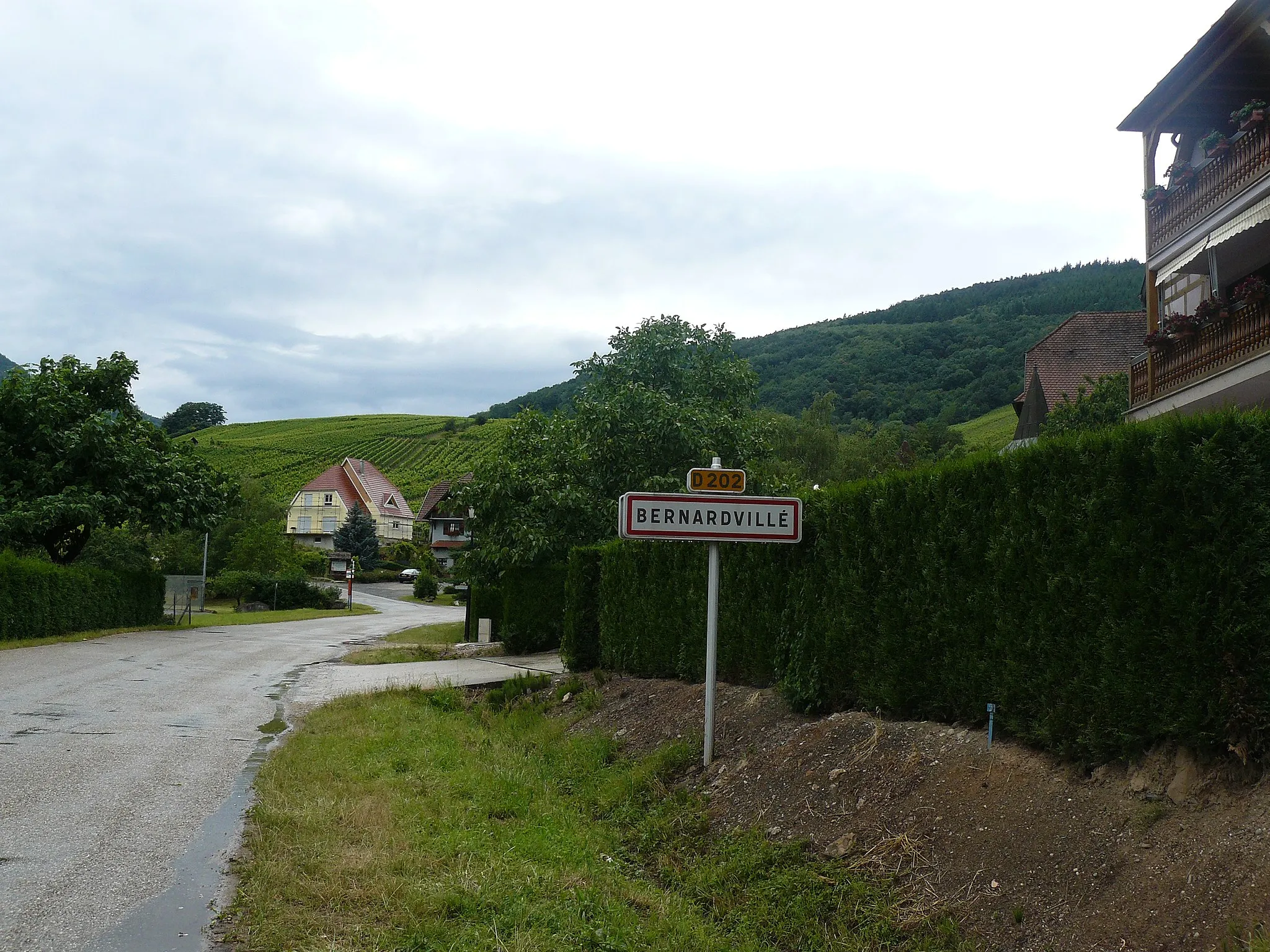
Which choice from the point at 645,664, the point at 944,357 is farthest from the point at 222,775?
the point at 944,357

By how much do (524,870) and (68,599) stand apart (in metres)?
28.1

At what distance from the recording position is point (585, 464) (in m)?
26.1

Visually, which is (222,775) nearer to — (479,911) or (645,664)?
(479,911)

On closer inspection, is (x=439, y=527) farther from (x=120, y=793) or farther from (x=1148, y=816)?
(x=1148, y=816)

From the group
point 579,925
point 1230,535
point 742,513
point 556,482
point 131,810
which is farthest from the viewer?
point 556,482

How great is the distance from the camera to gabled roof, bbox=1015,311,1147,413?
135 feet

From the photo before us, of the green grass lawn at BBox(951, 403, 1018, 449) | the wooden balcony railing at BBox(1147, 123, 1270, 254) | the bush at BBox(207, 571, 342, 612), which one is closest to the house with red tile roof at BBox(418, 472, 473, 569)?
the bush at BBox(207, 571, 342, 612)

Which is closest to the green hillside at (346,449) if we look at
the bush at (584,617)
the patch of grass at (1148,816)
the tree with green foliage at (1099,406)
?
the tree with green foliage at (1099,406)

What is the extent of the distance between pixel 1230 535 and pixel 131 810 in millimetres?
7257

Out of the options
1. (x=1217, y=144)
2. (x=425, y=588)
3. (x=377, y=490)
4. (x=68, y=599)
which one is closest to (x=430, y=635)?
(x=68, y=599)

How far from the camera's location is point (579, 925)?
206 inches

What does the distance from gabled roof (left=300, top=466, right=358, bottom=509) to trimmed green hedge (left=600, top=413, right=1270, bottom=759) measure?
366 ft

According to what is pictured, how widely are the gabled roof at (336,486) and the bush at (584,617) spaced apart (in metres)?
102

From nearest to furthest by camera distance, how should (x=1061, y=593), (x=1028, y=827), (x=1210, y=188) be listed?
(x=1028, y=827), (x=1061, y=593), (x=1210, y=188)
